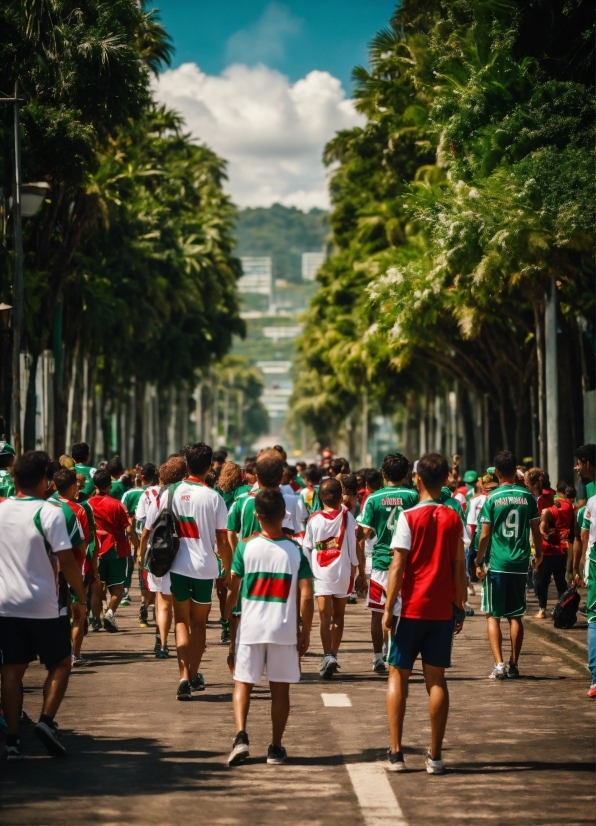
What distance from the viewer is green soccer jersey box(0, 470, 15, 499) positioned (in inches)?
468

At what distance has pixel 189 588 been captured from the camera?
37.2 feet

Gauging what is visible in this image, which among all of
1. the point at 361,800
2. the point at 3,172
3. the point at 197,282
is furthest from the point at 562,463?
the point at 197,282

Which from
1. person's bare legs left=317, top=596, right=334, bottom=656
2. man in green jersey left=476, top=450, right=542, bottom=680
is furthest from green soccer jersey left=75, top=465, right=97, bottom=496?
man in green jersey left=476, top=450, right=542, bottom=680

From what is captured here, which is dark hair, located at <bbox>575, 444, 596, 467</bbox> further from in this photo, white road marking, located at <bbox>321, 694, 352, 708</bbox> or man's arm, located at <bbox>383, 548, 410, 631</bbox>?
man's arm, located at <bbox>383, 548, 410, 631</bbox>

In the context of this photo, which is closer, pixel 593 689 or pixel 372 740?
pixel 372 740

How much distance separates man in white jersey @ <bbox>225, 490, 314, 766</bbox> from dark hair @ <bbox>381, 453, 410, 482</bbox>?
343cm

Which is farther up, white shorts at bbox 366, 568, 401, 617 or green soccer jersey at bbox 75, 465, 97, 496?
green soccer jersey at bbox 75, 465, 97, 496

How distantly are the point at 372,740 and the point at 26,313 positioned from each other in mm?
21527

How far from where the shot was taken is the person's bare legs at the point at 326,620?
42.6ft

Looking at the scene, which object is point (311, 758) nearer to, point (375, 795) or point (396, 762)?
point (396, 762)

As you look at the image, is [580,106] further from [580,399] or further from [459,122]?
[580,399]

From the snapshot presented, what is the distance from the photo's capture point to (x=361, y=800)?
25.2ft

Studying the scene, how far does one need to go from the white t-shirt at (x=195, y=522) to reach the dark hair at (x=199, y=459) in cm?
15

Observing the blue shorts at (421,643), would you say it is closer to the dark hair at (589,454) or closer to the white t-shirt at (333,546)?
the dark hair at (589,454)
